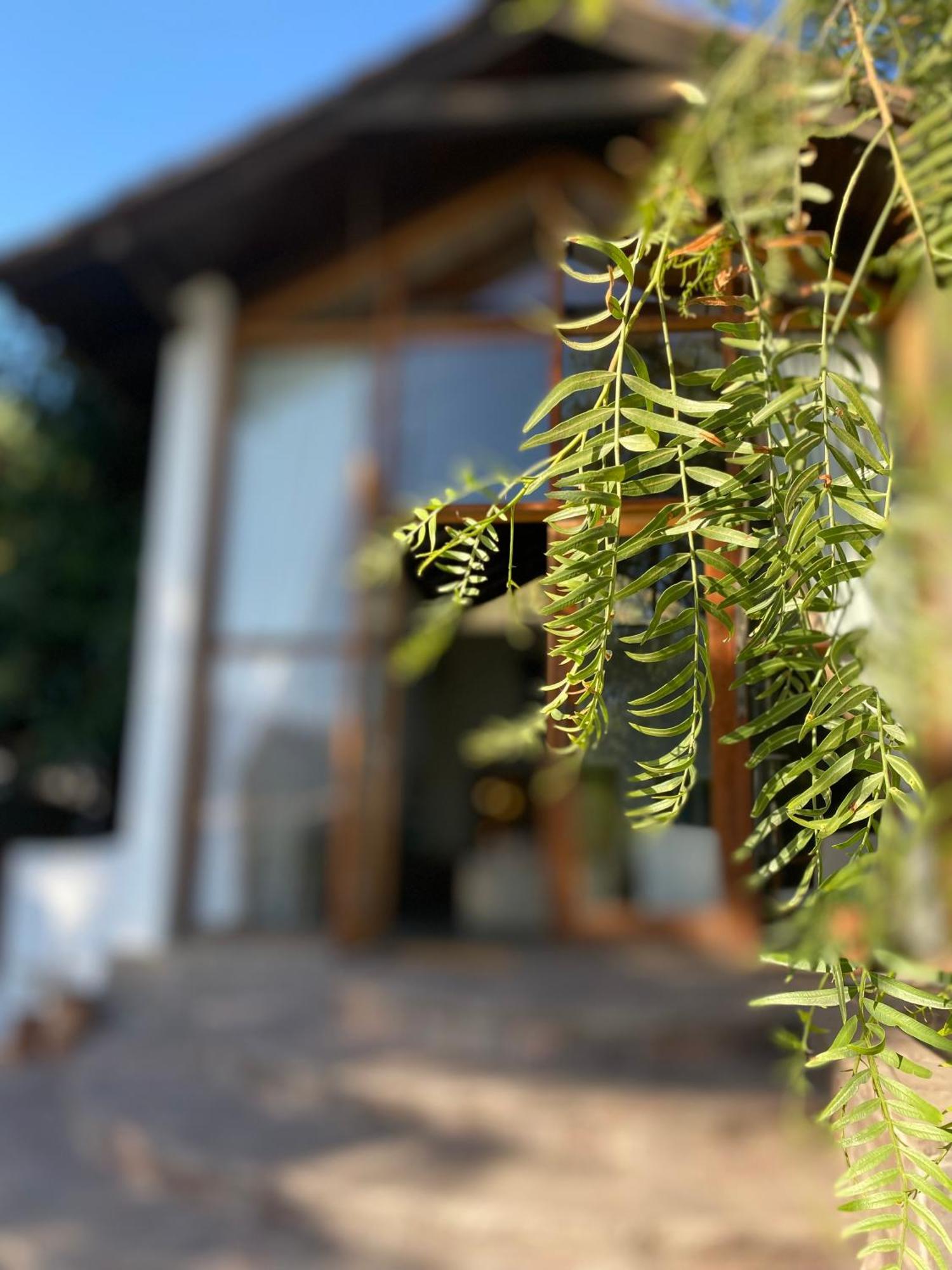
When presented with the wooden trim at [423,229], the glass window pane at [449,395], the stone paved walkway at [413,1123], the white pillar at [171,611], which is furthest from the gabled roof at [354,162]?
the stone paved walkway at [413,1123]

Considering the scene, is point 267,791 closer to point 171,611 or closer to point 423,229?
point 171,611

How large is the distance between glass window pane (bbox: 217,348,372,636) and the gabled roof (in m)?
0.56

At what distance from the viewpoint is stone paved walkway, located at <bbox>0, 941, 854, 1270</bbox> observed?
2346 mm

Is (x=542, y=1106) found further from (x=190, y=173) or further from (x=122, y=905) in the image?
(x=190, y=173)

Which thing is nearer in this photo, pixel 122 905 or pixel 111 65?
pixel 122 905

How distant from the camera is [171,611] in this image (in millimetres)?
4590

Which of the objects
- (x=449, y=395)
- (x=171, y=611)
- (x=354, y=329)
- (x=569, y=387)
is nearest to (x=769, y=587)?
(x=569, y=387)

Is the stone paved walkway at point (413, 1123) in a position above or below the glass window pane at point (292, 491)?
below

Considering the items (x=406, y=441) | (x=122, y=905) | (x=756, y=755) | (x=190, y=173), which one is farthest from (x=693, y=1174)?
(x=190, y=173)

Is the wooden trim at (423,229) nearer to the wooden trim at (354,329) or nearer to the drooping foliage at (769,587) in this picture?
the wooden trim at (354,329)

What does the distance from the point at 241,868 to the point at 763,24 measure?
410 centimetres

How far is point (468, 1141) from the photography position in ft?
9.46

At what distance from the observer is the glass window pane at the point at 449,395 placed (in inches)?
171

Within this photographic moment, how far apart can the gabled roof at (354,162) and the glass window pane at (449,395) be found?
827 mm
